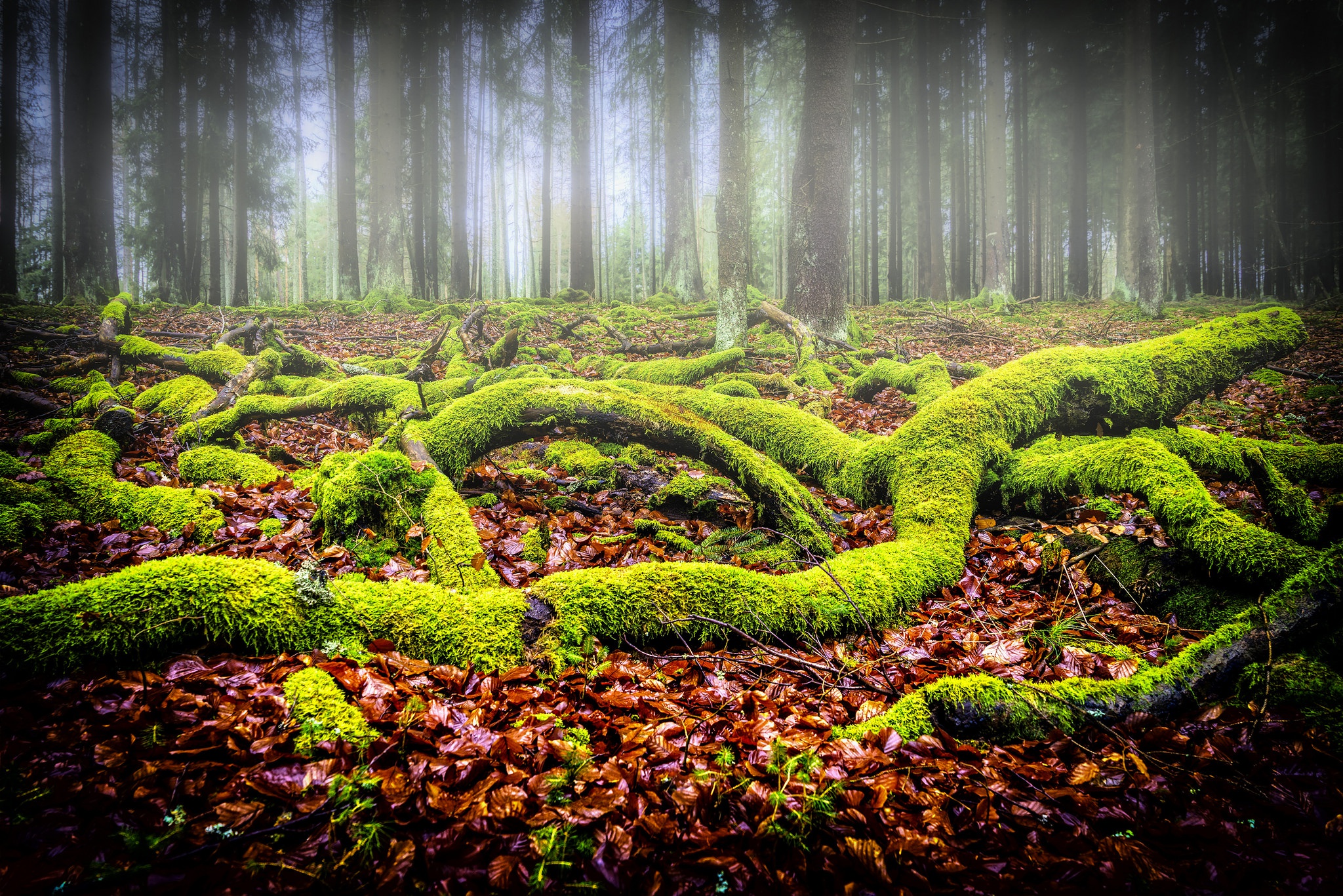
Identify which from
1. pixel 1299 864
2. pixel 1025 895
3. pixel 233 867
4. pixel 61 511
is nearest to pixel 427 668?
pixel 233 867

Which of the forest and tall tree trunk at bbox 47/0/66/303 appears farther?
tall tree trunk at bbox 47/0/66/303

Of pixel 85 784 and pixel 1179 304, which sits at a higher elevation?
pixel 1179 304

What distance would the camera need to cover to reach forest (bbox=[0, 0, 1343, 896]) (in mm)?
1529

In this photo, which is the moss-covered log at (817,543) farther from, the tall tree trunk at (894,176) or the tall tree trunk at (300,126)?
the tall tree trunk at (894,176)

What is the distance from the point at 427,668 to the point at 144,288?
65.6 feet

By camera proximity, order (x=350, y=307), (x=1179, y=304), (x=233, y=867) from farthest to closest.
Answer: (x=1179, y=304)
(x=350, y=307)
(x=233, y=867)

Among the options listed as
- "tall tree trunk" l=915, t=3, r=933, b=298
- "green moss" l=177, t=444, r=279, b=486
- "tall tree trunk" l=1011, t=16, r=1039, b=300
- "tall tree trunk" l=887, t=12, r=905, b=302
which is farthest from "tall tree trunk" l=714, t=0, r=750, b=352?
"tall tree trunk" l=1011, t=16, r=1039, b=300

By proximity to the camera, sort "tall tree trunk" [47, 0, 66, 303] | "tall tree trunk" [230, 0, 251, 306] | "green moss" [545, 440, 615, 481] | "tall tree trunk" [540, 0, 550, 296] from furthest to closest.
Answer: "tall tree trunk" [540, 0, 550, 296] → "tall tree trunk" [230, 0, 251, 306] → "green moss" [545, 440, 615, 481] → "tall tree trunk" [47, 0, 66, 303]

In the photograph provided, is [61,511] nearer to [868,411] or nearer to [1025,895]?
[1025,895]

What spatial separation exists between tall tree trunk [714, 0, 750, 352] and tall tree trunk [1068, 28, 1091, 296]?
55.5 feet

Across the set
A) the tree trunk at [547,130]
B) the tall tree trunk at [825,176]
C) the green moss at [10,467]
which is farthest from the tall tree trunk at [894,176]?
the green moss at [10,467]

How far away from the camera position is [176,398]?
19.1 feet

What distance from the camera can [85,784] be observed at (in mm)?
1479

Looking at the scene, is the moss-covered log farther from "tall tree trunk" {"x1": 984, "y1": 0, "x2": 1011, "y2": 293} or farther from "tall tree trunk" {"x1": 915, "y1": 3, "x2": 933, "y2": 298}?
"tall tree trunk" {"x1": 915, "y1": 3, "x2": 933, "y2": 298}
